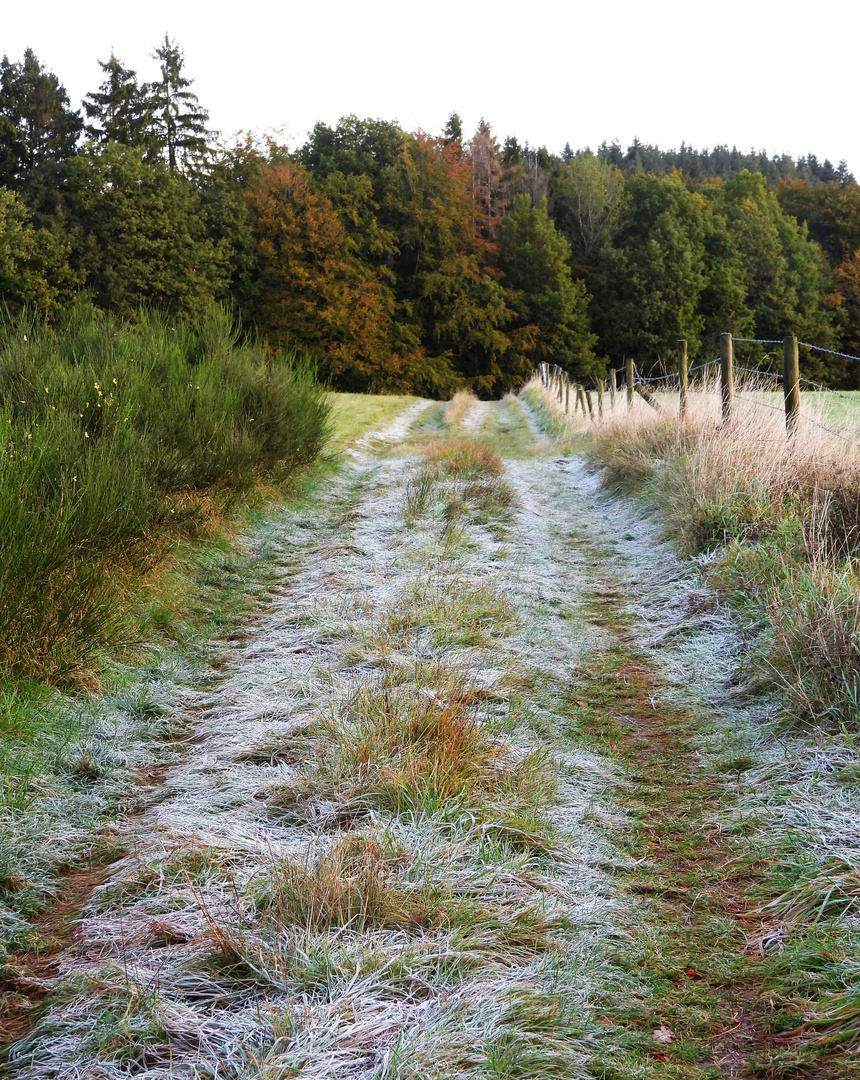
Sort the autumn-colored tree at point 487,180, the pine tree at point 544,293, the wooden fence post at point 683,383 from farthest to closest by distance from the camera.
Answer: the autumn-colored tree at point 487,180, the pine tree at point 544,293, the wooden fence post at point 683,383

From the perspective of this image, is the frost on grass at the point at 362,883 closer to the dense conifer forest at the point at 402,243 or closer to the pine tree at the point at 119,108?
the dense conifer forest at the point at 402,243

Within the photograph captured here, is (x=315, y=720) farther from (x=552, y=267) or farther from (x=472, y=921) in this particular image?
(x=552, y=267)

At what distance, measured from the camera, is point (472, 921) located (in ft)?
8.09

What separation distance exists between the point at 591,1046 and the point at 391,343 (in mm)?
37869

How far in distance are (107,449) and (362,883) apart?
414cm

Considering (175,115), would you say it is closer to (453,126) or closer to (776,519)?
(453,126)

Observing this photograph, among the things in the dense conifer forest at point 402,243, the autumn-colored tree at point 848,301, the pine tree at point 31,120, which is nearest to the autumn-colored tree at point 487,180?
the dense conifer forest at point 402,243

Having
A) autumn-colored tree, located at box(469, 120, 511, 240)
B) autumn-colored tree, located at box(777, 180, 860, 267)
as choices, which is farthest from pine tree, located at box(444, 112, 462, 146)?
autumn-colored tree, located at box(777, 180, 860, 267)

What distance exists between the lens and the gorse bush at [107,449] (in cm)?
423

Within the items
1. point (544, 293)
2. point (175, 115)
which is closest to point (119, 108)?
point (175, 115)

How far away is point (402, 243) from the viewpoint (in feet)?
135

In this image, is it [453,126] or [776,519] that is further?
[453,126]

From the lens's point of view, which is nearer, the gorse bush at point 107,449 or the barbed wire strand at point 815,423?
the gorse bush at point 107,449

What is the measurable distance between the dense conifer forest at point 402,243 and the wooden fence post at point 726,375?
67.7 feet
